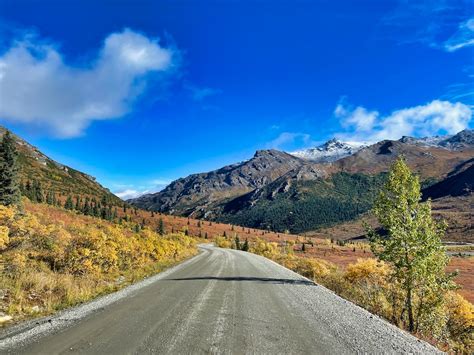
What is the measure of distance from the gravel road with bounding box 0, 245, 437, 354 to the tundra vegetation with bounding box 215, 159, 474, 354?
3525mm

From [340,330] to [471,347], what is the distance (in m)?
11.6

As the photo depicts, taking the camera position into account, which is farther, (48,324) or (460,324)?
(460,324)

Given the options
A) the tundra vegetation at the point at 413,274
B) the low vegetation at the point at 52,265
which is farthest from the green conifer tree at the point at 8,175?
the tundra vegetation at the point at 413,274

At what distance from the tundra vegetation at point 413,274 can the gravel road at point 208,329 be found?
3.52 meters

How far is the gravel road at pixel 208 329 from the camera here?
796cm

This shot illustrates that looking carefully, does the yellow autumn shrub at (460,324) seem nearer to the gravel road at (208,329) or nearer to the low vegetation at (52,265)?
the gravel road at (208,329)

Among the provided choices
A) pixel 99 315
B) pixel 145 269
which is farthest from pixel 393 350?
pixel 145 269

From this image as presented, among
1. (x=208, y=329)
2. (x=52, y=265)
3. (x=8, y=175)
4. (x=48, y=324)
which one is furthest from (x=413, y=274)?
(x=8, y=175)

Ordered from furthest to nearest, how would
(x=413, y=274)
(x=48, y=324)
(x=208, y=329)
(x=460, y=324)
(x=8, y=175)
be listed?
(x=8, y=175), (x=460, y=324), (x=413, y=274), (x=48, y=324), (x=208, y=329)

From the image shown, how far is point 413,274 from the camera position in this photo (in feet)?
51.5

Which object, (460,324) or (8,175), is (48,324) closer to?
(460,324)

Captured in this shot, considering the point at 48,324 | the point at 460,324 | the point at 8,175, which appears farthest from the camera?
the point at 8,175

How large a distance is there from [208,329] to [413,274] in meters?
10.2

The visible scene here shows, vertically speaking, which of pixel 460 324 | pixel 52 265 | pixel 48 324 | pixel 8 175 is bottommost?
pixel 460 324
